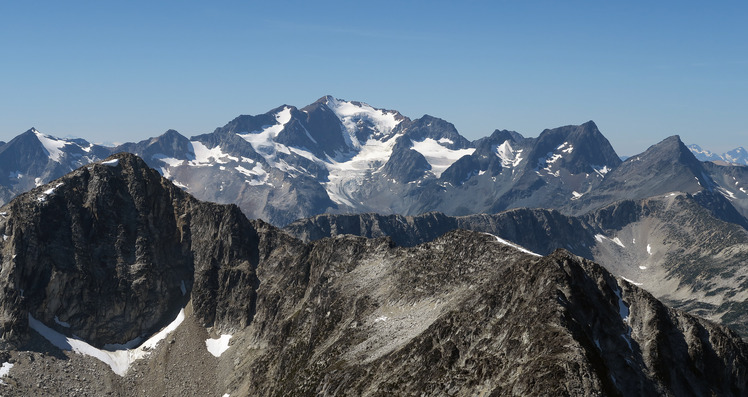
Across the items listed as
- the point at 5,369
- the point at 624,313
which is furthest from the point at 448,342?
the point at 5,369

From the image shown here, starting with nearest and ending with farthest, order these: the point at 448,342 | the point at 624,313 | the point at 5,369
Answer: the point at 448,342, the point at 624,313, the point at 5,369

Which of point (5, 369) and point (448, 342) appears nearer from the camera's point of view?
point (448, 342)

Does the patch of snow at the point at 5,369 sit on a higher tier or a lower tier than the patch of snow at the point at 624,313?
lower

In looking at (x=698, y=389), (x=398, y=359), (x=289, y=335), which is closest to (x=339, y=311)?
(x=289, y=335)

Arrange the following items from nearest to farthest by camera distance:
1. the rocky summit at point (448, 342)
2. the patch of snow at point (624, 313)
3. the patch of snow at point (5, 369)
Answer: the rocky summit at point (448, 342) < the patch of snow at point (624, 313) < the patch of snow at point (5, 369)

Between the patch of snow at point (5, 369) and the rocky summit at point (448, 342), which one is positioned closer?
the rocky summit at point (448, 342)

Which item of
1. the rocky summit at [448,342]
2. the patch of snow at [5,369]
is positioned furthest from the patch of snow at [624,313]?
the patch of snow at [5,369]

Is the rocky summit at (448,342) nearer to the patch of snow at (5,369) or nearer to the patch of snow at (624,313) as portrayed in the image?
the patch of snow at (624,313)

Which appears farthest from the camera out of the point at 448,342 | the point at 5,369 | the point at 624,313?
the point at 5,369

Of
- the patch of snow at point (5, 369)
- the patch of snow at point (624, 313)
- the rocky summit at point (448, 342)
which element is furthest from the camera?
the patch of snow at point (5, 369)

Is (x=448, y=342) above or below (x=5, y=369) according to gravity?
above

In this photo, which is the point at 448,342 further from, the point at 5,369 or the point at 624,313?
the point at 5,369
